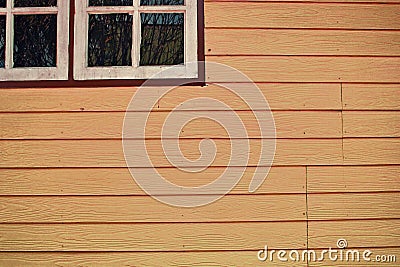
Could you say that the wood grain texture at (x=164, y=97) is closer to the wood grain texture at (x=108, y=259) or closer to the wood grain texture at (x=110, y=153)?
the wood grain texture at (x=110, y=153)

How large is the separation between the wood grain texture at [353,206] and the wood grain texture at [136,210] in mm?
115

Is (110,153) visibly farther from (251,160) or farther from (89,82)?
(251,160)

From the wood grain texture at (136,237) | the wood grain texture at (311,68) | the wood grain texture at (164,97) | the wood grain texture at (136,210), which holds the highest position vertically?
the wood grain texture at (311,68)

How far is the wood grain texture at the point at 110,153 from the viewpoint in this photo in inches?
101

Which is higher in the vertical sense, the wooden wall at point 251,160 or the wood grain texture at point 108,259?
the wooden wall at point 251,160

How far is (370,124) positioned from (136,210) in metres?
1.22

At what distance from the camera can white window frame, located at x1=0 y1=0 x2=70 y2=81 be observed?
103 inches

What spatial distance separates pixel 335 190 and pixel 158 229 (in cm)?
88

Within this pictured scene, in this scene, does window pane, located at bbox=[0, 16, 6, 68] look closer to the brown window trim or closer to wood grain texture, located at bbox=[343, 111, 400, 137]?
the brown window trim

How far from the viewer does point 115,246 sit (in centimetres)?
255

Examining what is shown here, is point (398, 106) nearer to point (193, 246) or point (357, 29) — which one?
point (357, 29)

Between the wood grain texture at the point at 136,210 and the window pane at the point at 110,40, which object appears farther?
the window pane at the point at 110,40

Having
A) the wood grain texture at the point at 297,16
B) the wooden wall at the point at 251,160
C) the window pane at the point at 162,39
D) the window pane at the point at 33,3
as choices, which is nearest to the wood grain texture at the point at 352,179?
the wooden wall at the point at 251,160

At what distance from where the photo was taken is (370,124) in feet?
8.63
